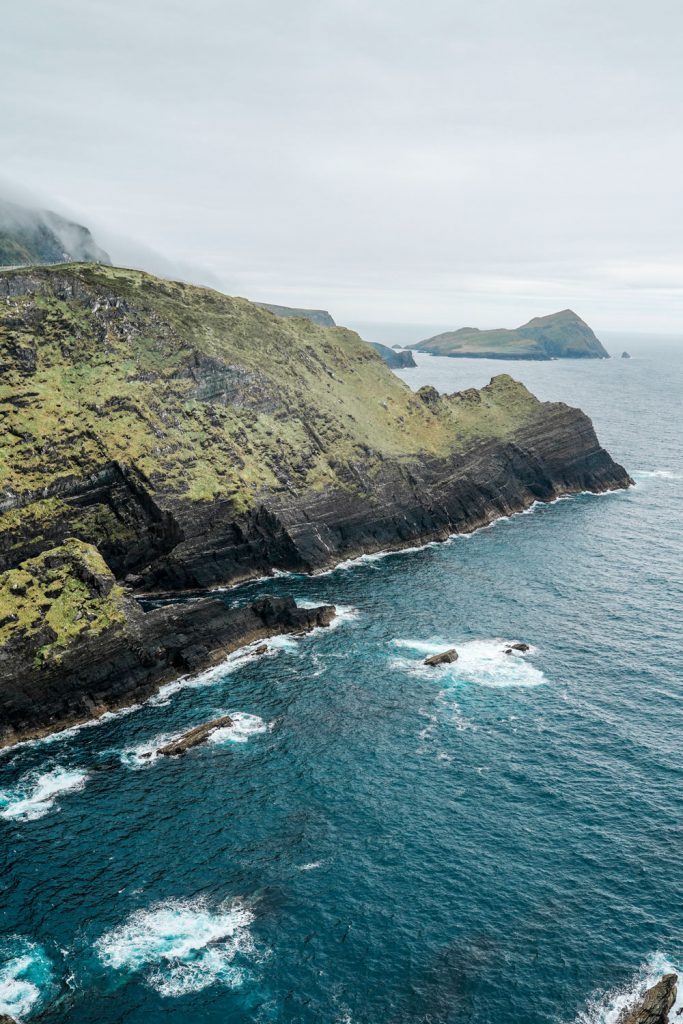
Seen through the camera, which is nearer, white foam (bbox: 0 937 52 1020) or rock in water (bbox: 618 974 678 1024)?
rock in water (bbox: 618 974 678 1024)

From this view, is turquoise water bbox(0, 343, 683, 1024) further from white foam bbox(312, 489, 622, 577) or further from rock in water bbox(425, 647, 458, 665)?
white foam bbox(312, 489, 622, 577)

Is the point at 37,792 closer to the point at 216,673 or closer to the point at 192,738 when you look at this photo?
the point at 192,738

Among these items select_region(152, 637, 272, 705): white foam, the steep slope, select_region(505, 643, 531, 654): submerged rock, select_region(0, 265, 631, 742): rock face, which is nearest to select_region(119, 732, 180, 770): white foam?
select_region(152, 637, 272, 705): white foam

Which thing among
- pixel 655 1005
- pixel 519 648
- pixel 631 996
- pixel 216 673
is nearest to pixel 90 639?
pixel 216 673

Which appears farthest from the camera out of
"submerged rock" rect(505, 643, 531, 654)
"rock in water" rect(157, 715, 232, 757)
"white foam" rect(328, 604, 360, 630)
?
"white foam" rect(328, 604, 360, 630)

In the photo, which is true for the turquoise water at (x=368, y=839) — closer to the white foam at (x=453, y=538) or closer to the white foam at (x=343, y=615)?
the white foam at (x=343, y=615)

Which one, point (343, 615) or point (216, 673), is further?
point (343, 615)
